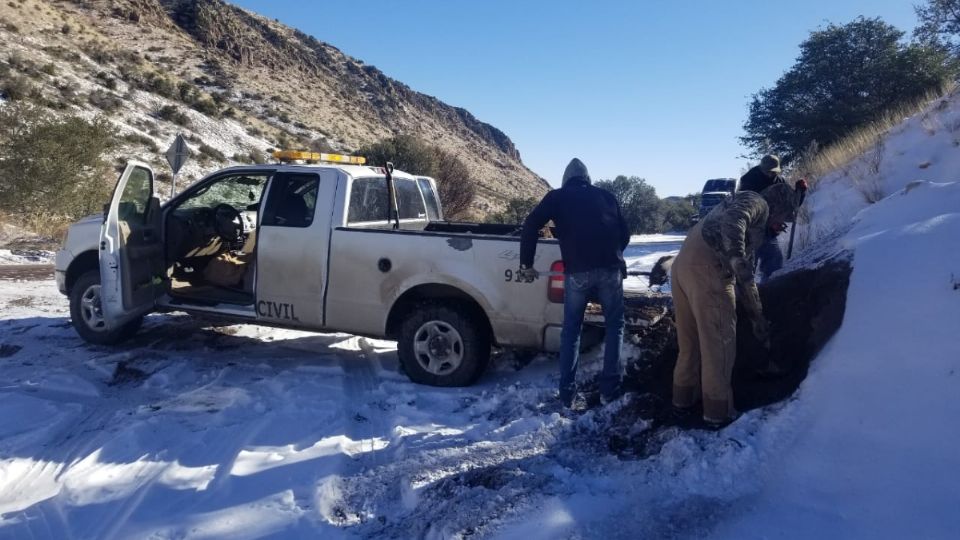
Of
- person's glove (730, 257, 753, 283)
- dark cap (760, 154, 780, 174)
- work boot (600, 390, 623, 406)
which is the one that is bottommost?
work boot (600, 390, 623, 406)

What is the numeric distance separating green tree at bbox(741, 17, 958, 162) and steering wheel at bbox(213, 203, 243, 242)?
64.2ft

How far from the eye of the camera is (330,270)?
5.95 m

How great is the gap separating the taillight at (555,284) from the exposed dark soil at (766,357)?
768 mm

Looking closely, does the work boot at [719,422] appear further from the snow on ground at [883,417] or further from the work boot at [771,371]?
the work boot at [771,371]

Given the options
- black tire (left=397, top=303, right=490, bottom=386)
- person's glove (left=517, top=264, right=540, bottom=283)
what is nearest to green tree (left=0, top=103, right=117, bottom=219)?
black tire (left=397, top=303, right=490, bottom=386)

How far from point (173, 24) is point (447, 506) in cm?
5404

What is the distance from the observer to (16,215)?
57.7ft

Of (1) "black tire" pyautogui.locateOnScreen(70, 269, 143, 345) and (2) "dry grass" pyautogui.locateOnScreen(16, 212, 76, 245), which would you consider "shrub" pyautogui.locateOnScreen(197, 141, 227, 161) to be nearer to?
(2) "dry grass" pyautogui.locateOnScreen(16, 212, 76, 245)

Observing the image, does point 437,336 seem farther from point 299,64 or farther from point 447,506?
point 299,64

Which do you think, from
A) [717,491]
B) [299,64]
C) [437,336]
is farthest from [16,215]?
[299,64]

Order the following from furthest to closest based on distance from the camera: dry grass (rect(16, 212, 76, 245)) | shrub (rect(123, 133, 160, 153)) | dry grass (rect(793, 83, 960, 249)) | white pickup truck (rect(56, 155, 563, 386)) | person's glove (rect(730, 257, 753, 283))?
1. shrub (rect(123, 133, 160, 153))
2. dry grass (rect(16, 212, 76, 245))
3. dry grass (rect(793, 83, 960, 249))
4. white pickup truck (rect(56, 155, 563, 386))
5. person's glove (rect(730, 257, 753, 283))

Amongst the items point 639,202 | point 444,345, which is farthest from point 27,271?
point 639,202

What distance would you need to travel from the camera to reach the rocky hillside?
96.1 feet

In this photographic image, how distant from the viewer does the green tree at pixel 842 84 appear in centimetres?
2167
